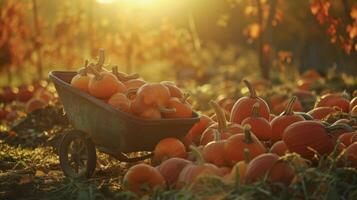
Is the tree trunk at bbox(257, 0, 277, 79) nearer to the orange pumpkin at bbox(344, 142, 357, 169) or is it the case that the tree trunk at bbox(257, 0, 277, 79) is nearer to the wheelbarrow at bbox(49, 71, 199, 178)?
the wheelbarrow at bbox(49, 71, 199, 178)

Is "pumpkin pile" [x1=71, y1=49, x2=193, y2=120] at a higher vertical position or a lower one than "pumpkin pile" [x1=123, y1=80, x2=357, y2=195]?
higher

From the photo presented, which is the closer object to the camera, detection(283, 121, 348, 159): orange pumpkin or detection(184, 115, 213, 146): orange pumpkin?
detection(283, 121, 348, 159): orange pumpkin

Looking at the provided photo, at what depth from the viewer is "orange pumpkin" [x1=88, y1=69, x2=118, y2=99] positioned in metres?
5.24

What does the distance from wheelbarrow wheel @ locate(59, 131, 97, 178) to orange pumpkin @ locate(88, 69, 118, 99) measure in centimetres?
33

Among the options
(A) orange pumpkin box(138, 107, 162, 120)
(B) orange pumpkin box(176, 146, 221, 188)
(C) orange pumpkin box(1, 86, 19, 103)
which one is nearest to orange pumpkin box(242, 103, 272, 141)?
(A) orange pumpkin box(138, 107, 162, 120)

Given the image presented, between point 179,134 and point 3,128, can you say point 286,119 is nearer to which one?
point 179,134

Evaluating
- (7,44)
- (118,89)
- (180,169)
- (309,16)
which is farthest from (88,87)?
(309,16)

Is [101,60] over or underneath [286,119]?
over

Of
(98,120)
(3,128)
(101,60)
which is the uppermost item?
(101,60)

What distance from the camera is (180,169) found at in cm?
466

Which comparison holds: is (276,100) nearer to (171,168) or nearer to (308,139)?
(308,139)

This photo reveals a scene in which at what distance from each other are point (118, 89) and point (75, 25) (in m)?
11.0

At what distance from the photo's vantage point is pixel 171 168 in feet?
15.3

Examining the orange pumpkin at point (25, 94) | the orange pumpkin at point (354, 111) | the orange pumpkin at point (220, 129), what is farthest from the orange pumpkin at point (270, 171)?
the orange pumpkin at point (25, 94)
